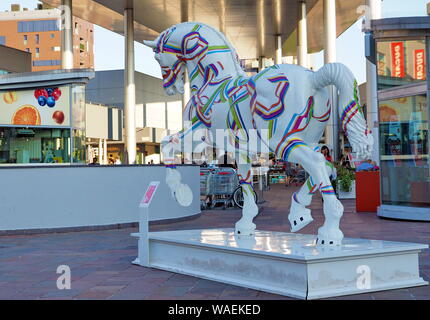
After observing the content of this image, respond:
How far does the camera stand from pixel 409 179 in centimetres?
1170

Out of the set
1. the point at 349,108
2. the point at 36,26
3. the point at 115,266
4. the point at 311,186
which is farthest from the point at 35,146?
the point at 36,26

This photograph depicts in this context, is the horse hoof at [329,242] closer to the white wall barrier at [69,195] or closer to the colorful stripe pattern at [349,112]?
the colorful stripe pattern at [349,112]

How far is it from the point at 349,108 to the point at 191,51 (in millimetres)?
2050

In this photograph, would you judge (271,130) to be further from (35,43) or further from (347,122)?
(35,43)

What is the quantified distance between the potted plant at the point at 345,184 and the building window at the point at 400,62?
606 cm

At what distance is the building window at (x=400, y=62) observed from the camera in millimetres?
11398

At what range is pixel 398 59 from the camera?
38.0 ft

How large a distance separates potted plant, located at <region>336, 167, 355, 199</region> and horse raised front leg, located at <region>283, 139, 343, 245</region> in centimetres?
1248

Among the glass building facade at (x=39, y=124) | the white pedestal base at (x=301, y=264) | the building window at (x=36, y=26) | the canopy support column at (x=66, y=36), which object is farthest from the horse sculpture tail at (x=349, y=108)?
the building window at (x=36, y=26)

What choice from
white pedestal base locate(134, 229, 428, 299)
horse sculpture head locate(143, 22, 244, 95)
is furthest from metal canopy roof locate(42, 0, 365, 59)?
white pedestal base locate(134, 229, 428, 299)

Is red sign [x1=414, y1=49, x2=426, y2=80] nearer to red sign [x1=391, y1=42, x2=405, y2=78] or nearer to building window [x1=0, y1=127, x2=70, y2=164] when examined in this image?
red sign [x1=391, y1=42, x2=405, y2=78]

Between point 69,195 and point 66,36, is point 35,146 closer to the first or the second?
point 69,195

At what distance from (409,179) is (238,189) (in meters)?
4.93

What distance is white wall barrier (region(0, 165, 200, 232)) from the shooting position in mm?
10617
